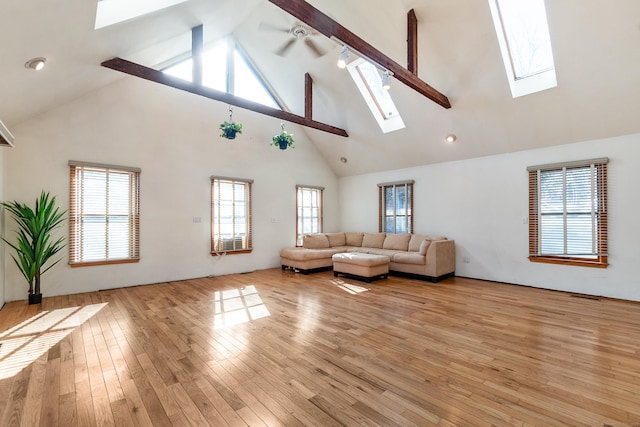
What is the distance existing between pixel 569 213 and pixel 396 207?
340cm

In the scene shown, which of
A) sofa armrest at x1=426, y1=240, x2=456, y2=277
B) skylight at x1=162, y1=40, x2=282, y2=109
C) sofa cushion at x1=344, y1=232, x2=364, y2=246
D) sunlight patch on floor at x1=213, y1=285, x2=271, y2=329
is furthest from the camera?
sofa cushion at x1=344, y1=232, x2=364, y2=246

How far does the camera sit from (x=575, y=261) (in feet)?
16.0

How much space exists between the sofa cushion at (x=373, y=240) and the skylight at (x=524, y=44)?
157 inches

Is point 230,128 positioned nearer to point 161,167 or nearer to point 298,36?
point 161,167

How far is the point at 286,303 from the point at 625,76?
550 cm

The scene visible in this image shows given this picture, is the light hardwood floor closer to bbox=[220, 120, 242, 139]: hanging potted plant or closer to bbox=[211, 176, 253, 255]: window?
bbox=[211, 176, 253, 255]: window

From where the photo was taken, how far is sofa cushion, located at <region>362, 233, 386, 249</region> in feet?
24.2

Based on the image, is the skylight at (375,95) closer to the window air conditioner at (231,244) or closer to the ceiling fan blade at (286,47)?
the ceiling fan blade at (286,47)

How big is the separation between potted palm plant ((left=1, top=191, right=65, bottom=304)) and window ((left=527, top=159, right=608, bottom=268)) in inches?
311

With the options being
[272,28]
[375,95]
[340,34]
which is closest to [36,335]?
[340,34]

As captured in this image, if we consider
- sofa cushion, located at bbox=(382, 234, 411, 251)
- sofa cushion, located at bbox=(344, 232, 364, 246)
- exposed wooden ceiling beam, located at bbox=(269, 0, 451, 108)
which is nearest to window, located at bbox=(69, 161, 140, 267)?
exposed wooden ceiling beam, located at bbox=(269, 0, 451, 108)

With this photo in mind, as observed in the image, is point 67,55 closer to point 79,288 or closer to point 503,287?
point 79,288

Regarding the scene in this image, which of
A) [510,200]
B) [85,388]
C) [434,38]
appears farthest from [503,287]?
[85,388]

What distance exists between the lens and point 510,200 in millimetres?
5621
